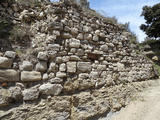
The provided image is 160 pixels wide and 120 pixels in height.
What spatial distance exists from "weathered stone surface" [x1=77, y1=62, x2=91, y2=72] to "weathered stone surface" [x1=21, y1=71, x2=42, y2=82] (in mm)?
851

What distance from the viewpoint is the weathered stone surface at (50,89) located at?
2.00 m

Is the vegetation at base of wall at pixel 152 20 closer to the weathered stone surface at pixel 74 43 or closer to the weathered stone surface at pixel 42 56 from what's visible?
the weathered stone surface at pixel 74 43

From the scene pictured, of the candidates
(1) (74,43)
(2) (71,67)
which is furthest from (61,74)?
(1) (74,43)

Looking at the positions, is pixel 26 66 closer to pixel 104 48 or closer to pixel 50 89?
pixel 50 89

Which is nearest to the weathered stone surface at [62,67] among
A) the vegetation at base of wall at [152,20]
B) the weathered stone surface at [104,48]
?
the weathered stone surface at [104,48]

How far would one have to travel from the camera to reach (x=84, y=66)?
261 centimetres

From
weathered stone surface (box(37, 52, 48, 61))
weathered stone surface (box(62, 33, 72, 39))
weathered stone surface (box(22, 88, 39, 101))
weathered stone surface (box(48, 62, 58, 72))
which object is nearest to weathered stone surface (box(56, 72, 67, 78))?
weathered stone surface (box(48, 62, 58, 72))

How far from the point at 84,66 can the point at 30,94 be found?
1232mm

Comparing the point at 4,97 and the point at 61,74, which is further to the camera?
the point at 61,74

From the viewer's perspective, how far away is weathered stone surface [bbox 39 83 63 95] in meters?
2.00

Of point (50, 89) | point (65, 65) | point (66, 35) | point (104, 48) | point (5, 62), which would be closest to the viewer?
point (5, 62)

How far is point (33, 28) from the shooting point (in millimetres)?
2516

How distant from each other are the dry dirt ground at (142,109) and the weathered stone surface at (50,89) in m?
1.41

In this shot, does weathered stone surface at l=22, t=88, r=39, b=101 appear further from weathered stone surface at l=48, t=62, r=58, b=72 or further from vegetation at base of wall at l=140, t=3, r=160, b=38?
vegetation at base of wall at l=140, t=3, r=160, b=38
